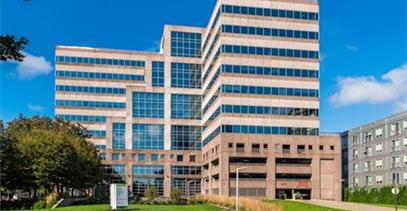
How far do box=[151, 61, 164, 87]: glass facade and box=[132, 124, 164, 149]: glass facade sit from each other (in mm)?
8317

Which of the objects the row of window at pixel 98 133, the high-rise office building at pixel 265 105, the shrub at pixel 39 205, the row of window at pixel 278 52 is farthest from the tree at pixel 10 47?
the row of window at pixel 98 133

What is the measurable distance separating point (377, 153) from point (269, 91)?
95.2 feet

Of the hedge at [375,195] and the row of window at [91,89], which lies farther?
the row of window at [91,89]

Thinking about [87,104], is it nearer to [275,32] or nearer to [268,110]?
[268,110]

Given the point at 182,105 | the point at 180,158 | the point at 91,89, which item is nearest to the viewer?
the point at 180,158

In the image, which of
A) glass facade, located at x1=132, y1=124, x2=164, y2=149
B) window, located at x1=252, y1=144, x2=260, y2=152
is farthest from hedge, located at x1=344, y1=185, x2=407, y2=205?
glass facade, located at x1=132, y1=124, x2=164, y2=149

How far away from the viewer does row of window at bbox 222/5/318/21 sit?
83812 millimetres

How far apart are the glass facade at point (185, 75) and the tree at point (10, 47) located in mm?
94403

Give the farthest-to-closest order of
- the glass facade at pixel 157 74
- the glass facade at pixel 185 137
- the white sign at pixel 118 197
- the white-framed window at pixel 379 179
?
the glass facade at pixel 157 74, the glass facade at pixel 185 137, the white-framed window at pixel 379 179, the white sign at pixel 118 197

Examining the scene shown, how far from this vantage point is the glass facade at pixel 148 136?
102750 mm

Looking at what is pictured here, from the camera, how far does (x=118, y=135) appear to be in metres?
104

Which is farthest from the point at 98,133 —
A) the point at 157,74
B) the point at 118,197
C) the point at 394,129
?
the point at 118,197

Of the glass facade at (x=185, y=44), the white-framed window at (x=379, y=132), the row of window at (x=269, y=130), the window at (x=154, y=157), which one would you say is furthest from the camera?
the glass facade at (x=185, y=44)

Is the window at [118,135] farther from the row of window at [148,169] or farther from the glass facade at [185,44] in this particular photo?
the glass facade at [185,44]
